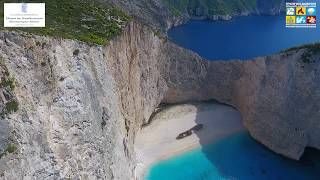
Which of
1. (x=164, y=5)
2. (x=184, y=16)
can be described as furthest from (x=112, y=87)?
(x=184, y=16)

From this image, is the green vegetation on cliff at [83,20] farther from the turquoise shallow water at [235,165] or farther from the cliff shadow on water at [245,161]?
the cliff shadow on water at [245,161]

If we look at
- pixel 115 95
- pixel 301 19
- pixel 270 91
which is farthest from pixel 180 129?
pixel 301 19

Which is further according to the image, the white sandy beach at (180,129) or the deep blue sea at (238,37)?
the deep blue sea at (238,37)

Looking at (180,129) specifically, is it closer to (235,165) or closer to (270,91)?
(235,165)

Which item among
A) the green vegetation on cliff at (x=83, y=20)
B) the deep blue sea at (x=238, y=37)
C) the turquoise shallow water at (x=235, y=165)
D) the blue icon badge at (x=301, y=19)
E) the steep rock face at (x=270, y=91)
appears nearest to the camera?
the green vegetation on cliff at (x=83, y=20)

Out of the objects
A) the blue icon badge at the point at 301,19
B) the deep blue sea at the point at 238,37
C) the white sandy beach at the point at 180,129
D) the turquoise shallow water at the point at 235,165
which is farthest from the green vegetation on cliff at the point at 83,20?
the blue icon badge at the point at 301,19

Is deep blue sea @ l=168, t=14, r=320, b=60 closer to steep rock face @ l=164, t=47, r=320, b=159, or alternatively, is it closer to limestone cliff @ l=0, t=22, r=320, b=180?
steep rock face @ l=164, t=47, r=320, b=159

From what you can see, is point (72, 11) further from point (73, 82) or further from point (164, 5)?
point (164, 5)

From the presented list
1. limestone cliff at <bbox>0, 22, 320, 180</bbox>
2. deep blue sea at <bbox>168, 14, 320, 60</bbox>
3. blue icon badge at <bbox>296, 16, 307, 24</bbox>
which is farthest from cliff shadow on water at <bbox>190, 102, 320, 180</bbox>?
deep blue sea at <bbox>168, 14, 320, 60</bbox>
